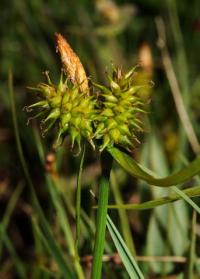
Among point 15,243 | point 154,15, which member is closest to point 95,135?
point 15,243

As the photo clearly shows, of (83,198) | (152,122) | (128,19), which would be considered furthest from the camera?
(128,19)

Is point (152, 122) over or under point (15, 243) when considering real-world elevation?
over

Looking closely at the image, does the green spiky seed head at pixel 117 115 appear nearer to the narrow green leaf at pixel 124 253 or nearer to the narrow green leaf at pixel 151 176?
the narrow green leaf at pixel 151 176

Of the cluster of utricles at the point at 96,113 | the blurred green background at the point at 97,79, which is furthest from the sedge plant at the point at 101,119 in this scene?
the blurred green background at the point at 97,79

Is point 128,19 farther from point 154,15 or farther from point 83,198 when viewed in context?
point 83,198

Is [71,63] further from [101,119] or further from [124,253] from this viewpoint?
[124,253]
